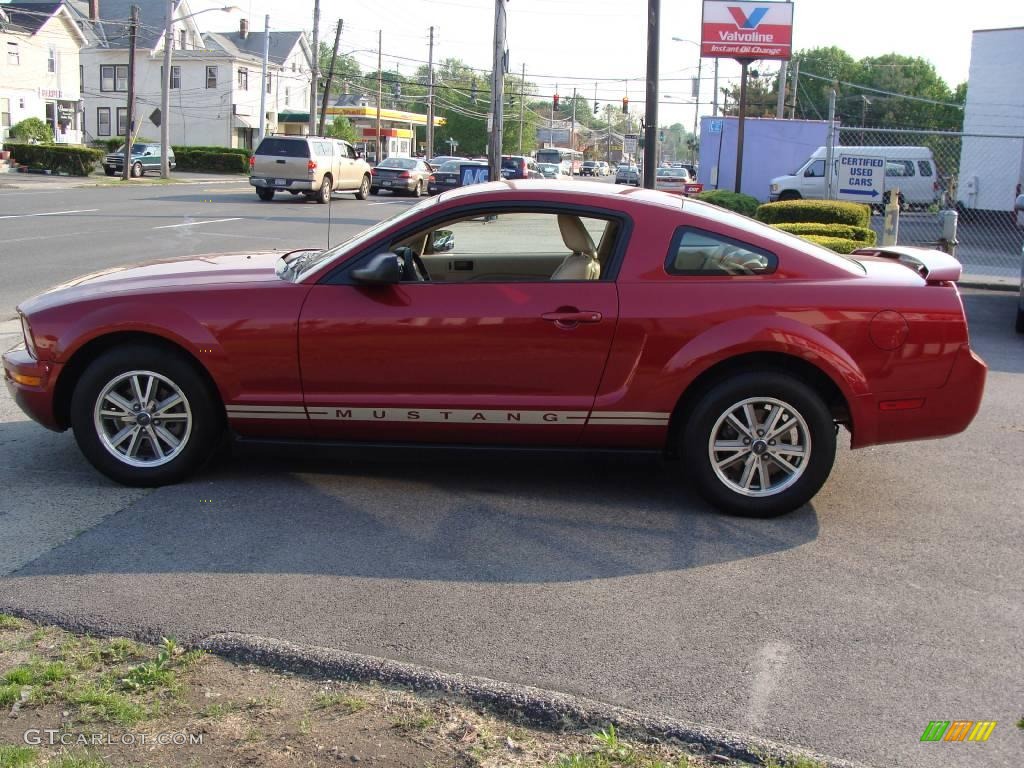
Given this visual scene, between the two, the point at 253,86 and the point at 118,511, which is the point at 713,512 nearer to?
the point at 118,511

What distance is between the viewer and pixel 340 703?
3361 mm

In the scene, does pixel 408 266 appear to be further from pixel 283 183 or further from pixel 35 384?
pixel 283 183

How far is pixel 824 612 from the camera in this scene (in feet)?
13.8

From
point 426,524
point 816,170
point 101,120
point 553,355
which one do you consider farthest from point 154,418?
point 101,120

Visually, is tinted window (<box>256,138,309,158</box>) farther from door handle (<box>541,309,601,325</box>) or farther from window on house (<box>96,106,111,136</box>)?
window on house (<box>96,106,111,136</box>)

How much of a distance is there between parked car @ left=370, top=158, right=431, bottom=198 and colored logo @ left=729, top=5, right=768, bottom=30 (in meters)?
14.4

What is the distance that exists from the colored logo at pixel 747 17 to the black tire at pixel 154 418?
2970 cm

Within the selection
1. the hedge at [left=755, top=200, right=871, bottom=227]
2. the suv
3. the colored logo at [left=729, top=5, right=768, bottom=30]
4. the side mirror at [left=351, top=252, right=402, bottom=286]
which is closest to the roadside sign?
the hedge at [left=755, top=200, right=871, bottom=227]

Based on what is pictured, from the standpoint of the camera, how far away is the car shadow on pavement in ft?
14.9

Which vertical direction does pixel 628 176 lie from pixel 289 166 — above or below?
above

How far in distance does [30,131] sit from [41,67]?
643 cm

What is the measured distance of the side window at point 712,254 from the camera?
17.3 ft

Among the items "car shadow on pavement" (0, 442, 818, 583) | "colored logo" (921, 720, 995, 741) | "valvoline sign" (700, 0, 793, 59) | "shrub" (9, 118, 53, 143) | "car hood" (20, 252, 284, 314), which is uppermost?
"valvoline sign" (700, 0, 793, 59)

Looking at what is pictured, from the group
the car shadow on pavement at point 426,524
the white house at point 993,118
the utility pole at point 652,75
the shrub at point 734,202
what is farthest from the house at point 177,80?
the car shadow on pavement at point 426,524
